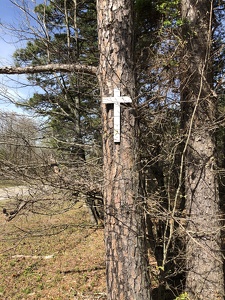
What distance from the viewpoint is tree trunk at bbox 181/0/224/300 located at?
3.30 meters

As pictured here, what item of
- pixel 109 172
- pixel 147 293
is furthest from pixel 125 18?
pixel 147 293

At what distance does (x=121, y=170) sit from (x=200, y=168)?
4.79 ft

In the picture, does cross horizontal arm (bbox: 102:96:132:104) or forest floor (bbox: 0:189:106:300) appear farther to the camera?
forest floor (bbox: 0:189:106:300)

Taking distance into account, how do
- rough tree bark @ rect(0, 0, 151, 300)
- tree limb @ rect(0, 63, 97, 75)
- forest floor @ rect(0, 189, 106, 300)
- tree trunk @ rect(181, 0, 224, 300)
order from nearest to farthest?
1. rough tree bark @ rect(0, 0, 151, 300)
2. tree limb @ rect(0, 63, 97, 75)
3. tree trunk @ rect(181, 0, 224, 300)
4. forest floor @ rect(0, 189, 106, 300)

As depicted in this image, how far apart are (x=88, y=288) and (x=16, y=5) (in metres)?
5.95

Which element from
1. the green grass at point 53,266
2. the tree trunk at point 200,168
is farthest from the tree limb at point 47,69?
the green grass at point 53,266

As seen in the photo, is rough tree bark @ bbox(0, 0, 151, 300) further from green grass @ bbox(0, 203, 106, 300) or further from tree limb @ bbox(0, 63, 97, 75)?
green grass @ bbox(0, 203, 106, 300)

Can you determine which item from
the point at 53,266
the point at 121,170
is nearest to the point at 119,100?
the point at 121,170

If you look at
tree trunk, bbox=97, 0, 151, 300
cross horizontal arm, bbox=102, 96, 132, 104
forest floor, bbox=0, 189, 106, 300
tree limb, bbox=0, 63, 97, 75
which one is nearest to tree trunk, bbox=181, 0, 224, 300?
tree trunk, bbox=97, 0, 151, 300

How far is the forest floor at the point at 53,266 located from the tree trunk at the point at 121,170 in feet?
3.96

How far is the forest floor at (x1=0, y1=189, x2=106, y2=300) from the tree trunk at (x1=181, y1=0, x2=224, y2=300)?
4.94 feet

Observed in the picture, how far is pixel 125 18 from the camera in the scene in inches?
102

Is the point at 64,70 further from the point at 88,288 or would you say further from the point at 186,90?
the point at 88,288

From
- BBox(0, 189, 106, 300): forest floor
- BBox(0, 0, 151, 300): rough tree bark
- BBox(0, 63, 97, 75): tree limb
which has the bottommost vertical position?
BBox(0, 189, 106, 300): forest floor
